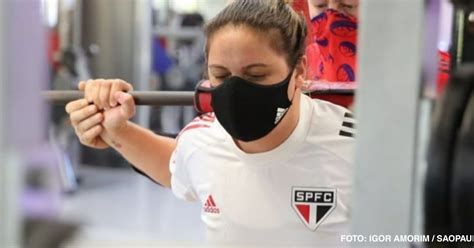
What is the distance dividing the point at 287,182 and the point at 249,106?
0.16 meters

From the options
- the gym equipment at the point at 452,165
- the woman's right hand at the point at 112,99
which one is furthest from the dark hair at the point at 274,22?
the gym equipment at the point at 452,165

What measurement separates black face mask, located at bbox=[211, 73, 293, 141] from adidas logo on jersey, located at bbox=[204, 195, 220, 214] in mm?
141

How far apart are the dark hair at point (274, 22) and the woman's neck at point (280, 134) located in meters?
0.07

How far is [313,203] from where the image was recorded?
94 cm

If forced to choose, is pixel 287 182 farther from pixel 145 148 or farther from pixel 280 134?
pixel 145 148

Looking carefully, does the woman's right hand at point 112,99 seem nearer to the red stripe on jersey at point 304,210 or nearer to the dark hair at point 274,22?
the dark hair at point 274,22

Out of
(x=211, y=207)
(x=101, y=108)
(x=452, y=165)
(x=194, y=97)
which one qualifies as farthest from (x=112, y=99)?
(x=452, y=165)

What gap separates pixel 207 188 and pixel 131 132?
206 mm

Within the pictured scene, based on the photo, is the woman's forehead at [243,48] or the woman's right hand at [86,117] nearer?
the woman's forehead at [243,48]

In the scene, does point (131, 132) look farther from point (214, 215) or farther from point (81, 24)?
point (81, 24)

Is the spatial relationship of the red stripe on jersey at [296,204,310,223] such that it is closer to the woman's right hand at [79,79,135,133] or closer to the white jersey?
the white jersey

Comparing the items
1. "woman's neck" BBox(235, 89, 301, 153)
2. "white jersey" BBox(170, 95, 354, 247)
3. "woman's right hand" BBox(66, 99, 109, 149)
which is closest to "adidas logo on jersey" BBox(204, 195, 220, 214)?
"white jersey" BBox(170, 95, 354, 247)

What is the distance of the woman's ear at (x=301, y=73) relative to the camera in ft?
3.07

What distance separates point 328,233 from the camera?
2.98 feet
